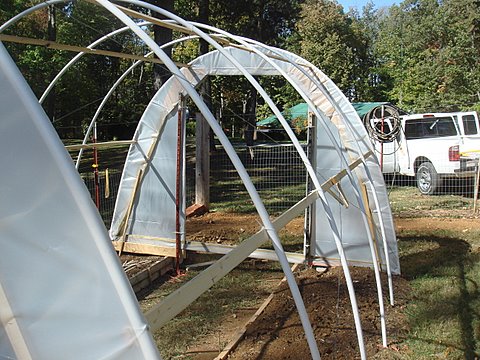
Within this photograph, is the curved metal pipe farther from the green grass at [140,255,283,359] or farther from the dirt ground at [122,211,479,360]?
the green grass at [140,255,283,359]

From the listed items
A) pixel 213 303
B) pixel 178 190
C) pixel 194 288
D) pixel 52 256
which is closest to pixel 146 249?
pixel 178 190

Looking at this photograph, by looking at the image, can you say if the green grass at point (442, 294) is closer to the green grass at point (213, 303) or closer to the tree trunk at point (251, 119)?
the green grass at point (213, 303)

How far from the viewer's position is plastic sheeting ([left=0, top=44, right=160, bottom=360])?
5.01 feet

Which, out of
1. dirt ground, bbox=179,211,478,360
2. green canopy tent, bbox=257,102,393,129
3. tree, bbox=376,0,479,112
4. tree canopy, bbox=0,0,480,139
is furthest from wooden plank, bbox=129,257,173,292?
tree, bbox=376,0,479,112

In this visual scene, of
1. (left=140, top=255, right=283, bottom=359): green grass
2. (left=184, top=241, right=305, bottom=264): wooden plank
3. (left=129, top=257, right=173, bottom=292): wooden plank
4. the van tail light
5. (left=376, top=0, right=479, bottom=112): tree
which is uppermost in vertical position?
(left=376, top=0, right=479, bottom=112): tree

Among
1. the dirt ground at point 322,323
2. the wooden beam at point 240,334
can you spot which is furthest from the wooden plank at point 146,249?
the wooden beam at point 240,334

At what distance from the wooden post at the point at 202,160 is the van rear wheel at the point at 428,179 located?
626 cm

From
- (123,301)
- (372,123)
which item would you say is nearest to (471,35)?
(372,123)

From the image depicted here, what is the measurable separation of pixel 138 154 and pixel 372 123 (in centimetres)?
732

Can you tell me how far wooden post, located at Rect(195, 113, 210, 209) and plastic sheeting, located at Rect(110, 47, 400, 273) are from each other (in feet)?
8.90

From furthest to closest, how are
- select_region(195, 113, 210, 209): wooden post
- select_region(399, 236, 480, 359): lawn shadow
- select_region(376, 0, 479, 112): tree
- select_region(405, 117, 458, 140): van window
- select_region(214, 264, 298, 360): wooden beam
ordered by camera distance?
select_region(376, 0, 479, 112): tree
select_region(405, 117, 458, 140): van window
select_region(195, 113, 210, 209): wooden post
select_region(399, 236, 480, 359): lawn shadow
select_region(214, 264, 298, 360): wooden beam

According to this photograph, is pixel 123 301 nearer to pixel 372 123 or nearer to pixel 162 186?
pixel 162 186

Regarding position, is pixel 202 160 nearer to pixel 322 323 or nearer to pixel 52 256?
pixel 322 323

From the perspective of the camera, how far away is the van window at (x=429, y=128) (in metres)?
13.4
